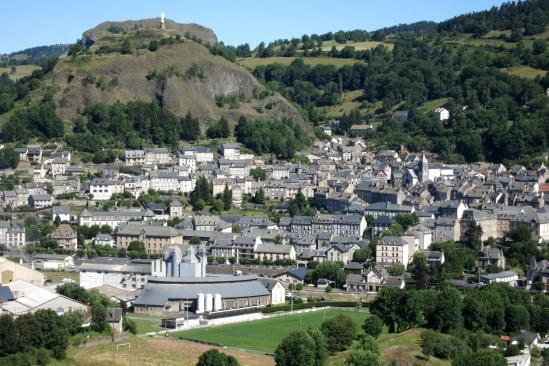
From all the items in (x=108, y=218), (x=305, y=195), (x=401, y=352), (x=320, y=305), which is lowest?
(x=401, y=352)

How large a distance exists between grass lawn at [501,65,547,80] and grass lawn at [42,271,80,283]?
60052 mm

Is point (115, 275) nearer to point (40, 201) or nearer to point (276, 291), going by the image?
point (276, 291)

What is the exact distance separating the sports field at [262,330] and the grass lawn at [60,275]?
13.0 metres

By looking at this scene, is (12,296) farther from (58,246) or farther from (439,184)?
(439,184)

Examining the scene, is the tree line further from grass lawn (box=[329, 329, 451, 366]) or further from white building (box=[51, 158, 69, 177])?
grass lawn (box=[329, 329, 451, 366])

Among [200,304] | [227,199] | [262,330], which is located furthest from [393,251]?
[227,199]

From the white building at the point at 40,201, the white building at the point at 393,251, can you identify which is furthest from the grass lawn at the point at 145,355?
the white building at the point at 40,201

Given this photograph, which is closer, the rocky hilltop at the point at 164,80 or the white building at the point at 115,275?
the white building at the point at 115,275

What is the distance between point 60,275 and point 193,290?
1086cm

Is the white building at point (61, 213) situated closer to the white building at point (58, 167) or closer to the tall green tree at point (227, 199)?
the white building at point (58, 167)

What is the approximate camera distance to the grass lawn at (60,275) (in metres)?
61.7

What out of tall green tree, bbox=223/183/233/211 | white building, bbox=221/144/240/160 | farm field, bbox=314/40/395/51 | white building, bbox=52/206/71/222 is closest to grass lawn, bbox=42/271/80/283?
white building, bbox=52/206/71/222

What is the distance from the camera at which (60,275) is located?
63250 millimetres

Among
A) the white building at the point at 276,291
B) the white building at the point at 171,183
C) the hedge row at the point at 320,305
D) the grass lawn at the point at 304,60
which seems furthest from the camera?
the grass lawn at the point at 304,60
